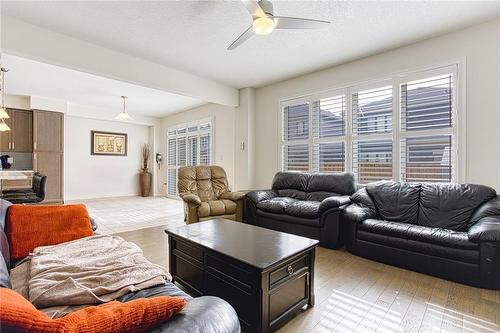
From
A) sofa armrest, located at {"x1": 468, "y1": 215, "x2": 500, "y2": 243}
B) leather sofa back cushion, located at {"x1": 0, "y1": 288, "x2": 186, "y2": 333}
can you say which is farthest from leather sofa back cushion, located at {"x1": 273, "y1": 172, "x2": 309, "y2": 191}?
leather sofa back cushion, located at {"x1": 0, "y1": 288, "x2": 186, "y2": 333}

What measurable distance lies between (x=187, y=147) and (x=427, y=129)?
19.4ft

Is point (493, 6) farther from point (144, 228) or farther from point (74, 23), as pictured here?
point (144, 228)

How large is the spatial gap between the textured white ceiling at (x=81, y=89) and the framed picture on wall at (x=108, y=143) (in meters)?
0.82

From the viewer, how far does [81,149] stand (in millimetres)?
7266

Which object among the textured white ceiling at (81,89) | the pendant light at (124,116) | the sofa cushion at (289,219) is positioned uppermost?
the textured white ceiling at (81,89)

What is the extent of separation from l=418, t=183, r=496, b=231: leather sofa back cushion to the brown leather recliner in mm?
2590

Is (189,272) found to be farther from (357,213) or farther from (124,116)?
(124,116)

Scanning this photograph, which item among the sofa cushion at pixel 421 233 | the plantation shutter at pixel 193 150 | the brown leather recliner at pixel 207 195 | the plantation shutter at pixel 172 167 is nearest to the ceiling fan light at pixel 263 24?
the sofa cushion at pixel 421 233

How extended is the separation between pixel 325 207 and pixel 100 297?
268cm

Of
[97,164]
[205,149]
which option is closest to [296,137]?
[205,149]

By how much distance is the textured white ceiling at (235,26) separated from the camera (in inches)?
103

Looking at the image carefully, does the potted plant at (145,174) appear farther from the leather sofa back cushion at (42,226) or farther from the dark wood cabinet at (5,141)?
the leather sofa back cushion at (42,226)

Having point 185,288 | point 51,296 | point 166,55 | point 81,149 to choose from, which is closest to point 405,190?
point 185,288

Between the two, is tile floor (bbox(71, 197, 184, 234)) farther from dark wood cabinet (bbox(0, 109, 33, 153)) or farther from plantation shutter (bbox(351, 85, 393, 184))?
plantation shutter (bbox(351, 85, 393, 184))
